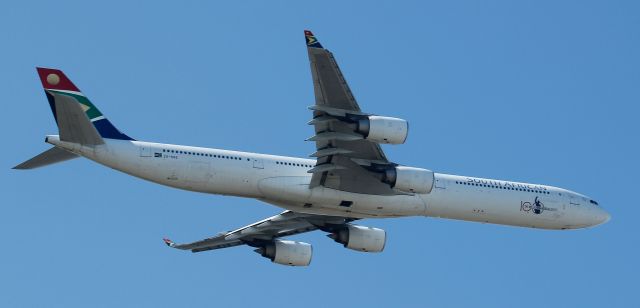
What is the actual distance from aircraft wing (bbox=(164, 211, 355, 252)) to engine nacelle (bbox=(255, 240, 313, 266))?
2.45ft

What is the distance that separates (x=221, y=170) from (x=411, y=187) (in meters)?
7.76

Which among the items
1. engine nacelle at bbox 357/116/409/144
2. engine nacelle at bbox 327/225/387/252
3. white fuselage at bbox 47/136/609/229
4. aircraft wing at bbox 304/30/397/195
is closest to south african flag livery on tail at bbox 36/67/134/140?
white fuselage at bbox 47/136/609/229

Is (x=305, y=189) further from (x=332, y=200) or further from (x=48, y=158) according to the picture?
(x=48, y=158)

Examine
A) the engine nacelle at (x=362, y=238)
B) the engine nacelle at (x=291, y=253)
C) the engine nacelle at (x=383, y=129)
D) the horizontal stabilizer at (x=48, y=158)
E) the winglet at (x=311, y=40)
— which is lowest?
the engine nacelle at (x=291, y=253)

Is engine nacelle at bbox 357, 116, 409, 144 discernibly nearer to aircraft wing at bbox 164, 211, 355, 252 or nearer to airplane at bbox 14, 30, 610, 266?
airplane at bbox 14, 30, 610, 266

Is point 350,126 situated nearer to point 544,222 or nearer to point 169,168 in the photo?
point 169,168

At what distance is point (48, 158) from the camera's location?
47.0m

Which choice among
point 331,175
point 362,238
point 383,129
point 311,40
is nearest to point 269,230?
point 362,238

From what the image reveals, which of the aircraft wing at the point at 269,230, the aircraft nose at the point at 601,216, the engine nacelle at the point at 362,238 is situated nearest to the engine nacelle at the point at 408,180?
the engine nacelle at the point at 362,238

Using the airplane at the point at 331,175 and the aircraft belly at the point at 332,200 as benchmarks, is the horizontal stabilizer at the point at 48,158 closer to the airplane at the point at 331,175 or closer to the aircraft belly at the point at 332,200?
the airplane at the point at 331,175

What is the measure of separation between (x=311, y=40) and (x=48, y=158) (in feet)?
39.5

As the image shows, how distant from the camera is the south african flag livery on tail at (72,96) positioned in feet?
151

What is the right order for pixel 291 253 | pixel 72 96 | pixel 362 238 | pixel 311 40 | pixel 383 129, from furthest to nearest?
pixel 291 253
pixel 362 238
pixel 72 96
pixel 383 129
pixel 311 40

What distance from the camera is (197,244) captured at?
56.9 metres
